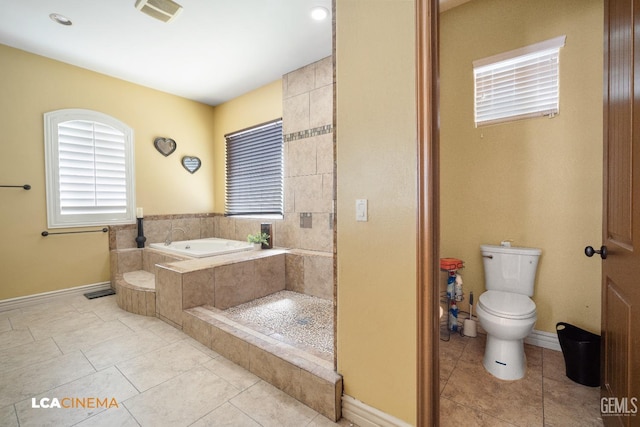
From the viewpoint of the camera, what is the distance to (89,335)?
2326mm

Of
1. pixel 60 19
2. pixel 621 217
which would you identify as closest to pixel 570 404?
pixel 621 217

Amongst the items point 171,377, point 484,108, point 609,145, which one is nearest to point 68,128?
point 171,377

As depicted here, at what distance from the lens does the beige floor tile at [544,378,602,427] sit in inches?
54.2

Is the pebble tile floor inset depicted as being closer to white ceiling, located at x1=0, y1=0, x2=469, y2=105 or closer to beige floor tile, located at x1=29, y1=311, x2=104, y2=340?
beige floor tile, located at x1=29, y1=311, x2=104, y2=340

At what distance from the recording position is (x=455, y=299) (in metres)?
2.25

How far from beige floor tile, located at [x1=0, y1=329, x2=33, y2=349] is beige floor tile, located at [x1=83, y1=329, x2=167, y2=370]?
25.3 inches

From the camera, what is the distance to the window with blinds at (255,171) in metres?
→ 3.80

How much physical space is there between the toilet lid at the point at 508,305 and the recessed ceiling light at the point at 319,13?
105 inches

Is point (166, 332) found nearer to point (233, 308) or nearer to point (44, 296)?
point (233, 308)

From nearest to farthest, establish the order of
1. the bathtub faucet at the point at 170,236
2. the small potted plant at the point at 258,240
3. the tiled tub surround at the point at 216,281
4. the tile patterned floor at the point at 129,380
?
the tile patterned floor at the point at 129,380
the tiled tub surround at the point at 216,281
the small potted plant at the point at 258,240
the bathtub faucet at the point at 170,236

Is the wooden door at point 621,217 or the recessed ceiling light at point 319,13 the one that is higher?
the recessed ceiling light at point 319,13

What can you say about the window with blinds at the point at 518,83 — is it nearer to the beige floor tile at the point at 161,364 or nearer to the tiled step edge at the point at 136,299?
the beige floor tile at the point at 161,364

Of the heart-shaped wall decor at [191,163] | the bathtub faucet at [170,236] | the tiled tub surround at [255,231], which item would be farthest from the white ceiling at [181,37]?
the bathtub faucet at [170,236]

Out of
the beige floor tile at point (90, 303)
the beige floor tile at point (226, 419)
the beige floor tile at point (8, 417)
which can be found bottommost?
the beige floor tile at point (8, 417)
